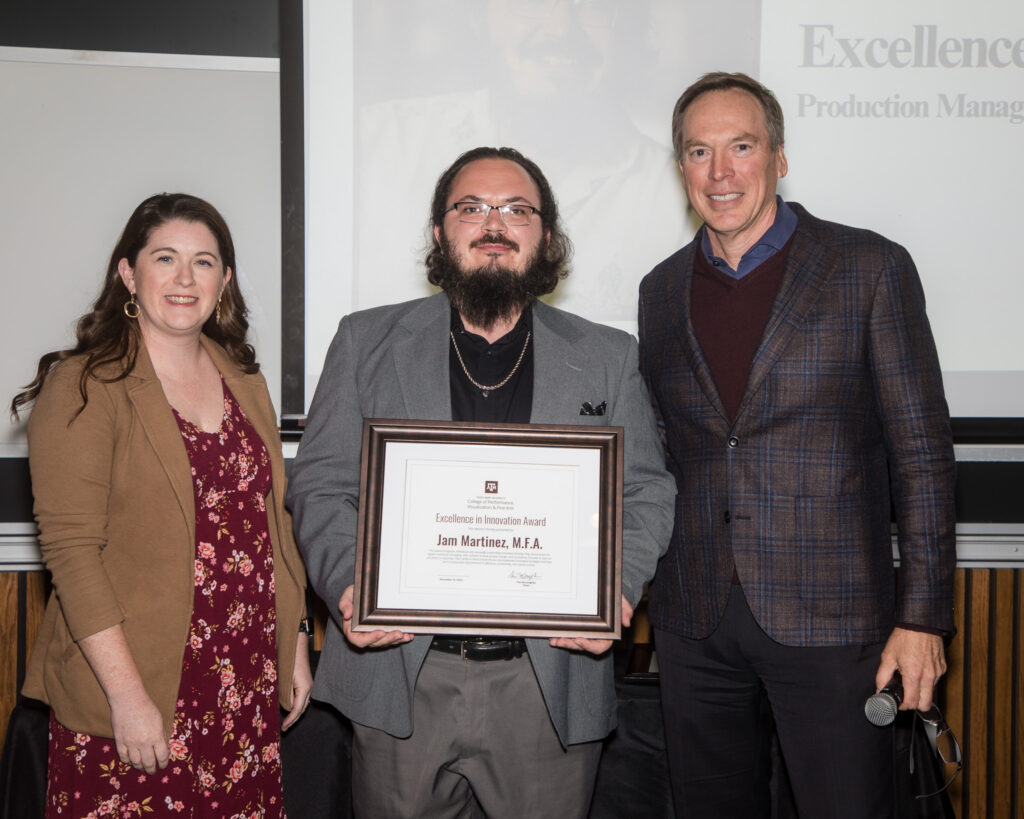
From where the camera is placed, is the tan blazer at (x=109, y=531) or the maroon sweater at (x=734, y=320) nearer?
the tan blazer at (x=109, y=531)

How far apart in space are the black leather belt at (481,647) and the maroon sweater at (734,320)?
66 cm

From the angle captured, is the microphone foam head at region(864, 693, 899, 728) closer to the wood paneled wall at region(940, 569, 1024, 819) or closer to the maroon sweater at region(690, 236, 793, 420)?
the maroon sweater at region(690, 236, 793, 420)

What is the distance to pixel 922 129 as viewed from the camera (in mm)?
2752

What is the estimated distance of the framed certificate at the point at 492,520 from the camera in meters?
1.57

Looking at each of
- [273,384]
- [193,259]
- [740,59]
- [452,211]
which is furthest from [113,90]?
[740,59]

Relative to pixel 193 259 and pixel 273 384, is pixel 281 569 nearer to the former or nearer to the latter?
pixel 193 259

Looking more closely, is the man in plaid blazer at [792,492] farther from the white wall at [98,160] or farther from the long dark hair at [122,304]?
the white wall at [98,160]

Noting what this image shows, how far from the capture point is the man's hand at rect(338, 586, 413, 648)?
5.09 feet

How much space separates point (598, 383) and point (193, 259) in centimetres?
94

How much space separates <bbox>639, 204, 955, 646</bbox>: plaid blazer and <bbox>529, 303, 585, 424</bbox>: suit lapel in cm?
27

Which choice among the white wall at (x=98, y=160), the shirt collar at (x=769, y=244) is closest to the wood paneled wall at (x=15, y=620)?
the white wall at (x=98, y=160)

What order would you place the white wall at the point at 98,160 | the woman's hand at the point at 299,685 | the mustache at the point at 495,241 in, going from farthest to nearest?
the white wall at the point at 98,160 < the woman's hand at the point at 299,685 < the mustache at the point at 495,241

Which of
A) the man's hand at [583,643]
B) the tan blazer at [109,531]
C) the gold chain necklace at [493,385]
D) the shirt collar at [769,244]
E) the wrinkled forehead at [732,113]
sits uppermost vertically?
the wrinkled forehead at [732,113]

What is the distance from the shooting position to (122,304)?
74.0 inches
